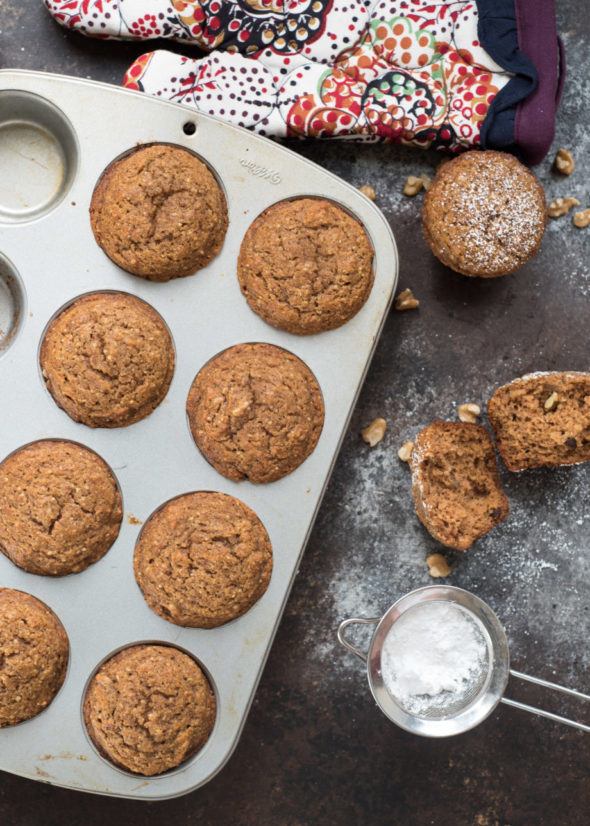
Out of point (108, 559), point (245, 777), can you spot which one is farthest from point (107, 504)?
point (245, 777)

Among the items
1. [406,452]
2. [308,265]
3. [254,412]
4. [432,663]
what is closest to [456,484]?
[406,452]

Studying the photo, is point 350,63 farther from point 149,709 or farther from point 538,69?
point 149,709

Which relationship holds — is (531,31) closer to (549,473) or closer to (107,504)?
(549,473)

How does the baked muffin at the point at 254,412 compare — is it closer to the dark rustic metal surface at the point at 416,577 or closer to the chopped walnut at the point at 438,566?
the dark rustic metal surface at the point at 416,577

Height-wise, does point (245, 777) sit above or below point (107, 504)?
below

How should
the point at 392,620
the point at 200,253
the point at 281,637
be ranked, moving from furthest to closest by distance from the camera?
the point at 281,637, the point at 392,620, the point at 200,253

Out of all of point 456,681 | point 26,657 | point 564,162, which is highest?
point 564,162

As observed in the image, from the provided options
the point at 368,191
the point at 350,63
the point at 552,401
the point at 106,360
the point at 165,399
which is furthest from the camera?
the point at 368,191
